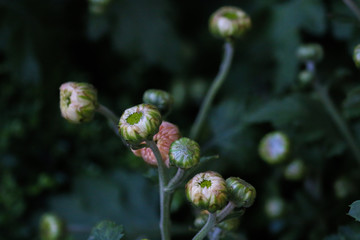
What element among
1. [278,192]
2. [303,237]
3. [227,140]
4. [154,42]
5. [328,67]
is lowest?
[303,237]

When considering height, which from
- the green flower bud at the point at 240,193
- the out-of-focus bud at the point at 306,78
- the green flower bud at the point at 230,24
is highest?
the green flower bud at the point at 230,24

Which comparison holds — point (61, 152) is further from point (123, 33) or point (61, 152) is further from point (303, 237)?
point (303, 237)

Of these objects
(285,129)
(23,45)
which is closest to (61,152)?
(23,45)

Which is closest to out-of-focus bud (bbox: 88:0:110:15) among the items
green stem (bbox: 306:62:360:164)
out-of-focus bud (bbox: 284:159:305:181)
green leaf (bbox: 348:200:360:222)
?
green stem (bbox: 306:62:360:164)

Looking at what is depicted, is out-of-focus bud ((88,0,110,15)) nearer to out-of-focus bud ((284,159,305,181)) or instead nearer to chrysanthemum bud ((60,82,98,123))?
chrysanthemum bud ((60,82,98,123))

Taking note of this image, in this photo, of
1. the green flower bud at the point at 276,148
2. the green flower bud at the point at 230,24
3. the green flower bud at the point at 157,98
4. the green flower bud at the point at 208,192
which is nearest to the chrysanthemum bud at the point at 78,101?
the green flower bud at the point at 157,98

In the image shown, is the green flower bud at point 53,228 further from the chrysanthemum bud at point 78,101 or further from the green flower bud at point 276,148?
the green flower bud at point 276,148
